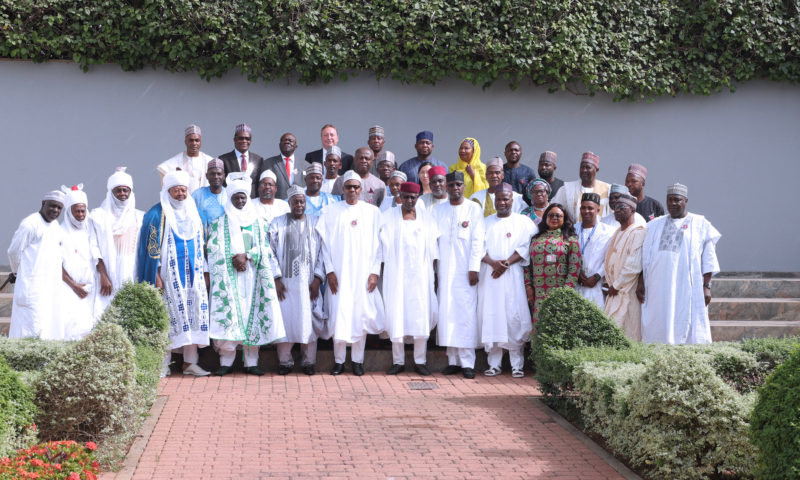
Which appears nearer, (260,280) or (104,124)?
(260,280)

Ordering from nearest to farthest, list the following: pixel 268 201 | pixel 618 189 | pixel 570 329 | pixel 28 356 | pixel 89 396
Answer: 1. pixel 89 396
2. pixel 28 356
3. pixel 570 329
4. pixel 268 201
5. pixel 618 189

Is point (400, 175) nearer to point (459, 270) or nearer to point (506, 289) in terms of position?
point (459, 270)

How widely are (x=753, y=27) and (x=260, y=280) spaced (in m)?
8.74

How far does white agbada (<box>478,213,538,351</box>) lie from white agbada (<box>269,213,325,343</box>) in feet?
6.10

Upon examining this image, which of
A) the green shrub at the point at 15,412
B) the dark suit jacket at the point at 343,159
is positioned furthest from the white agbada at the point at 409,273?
the green shrub at the point at 15,412

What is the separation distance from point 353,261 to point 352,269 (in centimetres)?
9

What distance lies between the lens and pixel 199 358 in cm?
1012

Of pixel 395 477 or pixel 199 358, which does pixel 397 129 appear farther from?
pixel 395 477

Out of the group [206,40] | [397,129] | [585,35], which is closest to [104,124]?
[206,40]

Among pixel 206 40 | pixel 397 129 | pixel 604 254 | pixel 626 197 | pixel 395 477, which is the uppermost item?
pixel 206 40

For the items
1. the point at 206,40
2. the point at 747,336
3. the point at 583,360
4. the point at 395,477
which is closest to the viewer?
the point at 395,477

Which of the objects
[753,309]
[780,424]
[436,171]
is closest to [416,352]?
[436,171]

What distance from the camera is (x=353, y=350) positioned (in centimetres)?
1015

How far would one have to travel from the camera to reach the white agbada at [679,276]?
9.96 metres
